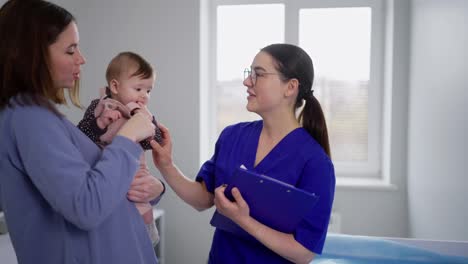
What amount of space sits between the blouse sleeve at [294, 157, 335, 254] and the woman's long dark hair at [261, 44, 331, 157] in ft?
0.47

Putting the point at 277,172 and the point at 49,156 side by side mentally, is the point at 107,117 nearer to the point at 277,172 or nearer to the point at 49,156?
the point at 49,156

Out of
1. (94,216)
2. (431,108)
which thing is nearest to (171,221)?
(431,108)

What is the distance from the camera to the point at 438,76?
7.06 feet

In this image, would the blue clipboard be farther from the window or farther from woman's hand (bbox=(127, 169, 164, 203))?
the window

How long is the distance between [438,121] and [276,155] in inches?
50.8

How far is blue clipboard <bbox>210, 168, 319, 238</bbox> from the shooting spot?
102 cm

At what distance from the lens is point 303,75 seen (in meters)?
1.36

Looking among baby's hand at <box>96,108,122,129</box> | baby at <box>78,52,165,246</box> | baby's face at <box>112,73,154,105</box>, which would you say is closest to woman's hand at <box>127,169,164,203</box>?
baby at <box>78,52,165,246</box>

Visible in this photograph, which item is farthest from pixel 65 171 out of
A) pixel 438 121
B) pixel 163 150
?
pixel 438 121

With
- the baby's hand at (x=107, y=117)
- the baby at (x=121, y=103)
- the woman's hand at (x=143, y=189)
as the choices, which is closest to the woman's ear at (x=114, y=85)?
the baby at (x=121, y=103)

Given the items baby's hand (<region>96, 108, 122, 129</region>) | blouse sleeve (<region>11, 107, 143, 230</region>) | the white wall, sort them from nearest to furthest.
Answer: blouse sleeve (<region>11, 107, 143, 230</region>), baby's hand (<region>96, 108, 122, 129</region>), the white wall

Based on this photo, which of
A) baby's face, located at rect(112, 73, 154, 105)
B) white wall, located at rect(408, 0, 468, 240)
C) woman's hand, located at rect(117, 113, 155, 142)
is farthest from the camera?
white wall, located at rect(408, 0, 468, 240)

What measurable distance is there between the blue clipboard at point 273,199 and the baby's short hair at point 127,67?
50 centimetres

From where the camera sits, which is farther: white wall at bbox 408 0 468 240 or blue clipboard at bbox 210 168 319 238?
white wall at bbox 408 0 468 240
